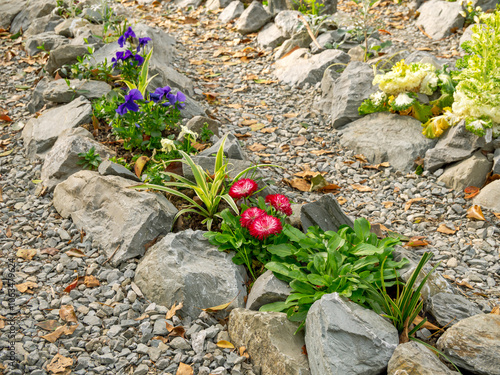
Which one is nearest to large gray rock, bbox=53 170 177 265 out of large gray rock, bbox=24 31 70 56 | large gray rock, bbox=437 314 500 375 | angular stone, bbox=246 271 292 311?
angular stone, bbox=246 271 292 311

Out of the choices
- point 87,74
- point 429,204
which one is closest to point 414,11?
point 429,204

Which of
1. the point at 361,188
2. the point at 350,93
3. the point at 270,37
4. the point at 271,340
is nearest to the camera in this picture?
the point at 271,340

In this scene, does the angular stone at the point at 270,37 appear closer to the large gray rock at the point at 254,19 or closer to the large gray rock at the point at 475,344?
the large gray rock at the point at 254,19

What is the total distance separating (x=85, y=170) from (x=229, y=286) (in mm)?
1582

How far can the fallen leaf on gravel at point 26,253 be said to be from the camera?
2881 mm

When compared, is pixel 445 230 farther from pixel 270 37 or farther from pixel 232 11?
pixel 232 11

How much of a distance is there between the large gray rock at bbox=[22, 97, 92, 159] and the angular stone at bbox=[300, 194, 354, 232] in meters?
2.27

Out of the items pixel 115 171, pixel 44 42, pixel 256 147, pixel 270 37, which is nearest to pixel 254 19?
pixel 270 37

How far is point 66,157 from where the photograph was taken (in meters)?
3.55

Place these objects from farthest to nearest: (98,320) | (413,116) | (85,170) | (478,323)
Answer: (413,116) → (85,170) → (98,320) → (478,323)

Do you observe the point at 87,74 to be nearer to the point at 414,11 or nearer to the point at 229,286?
the point at 229,286

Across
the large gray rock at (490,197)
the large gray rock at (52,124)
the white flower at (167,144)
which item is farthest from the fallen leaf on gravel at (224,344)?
the large gray rock at (52,124)

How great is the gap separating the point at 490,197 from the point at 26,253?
3.42 metres

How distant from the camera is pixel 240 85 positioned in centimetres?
555
